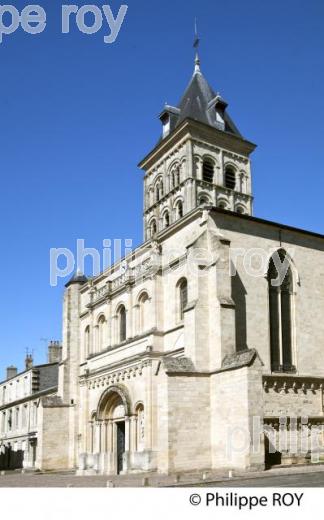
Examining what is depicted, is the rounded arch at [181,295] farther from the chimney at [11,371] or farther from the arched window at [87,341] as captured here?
the chimney at [11,371]

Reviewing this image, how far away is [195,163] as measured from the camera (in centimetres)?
3819

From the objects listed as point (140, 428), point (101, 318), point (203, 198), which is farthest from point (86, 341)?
point (203, 198)

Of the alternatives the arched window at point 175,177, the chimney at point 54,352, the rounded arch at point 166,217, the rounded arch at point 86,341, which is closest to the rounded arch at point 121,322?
the rounded arch at point 86,341

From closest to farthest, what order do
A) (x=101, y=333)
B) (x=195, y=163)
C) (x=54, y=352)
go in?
1. (x=101, y=333)
2. (x=195, y=163)
3. (x=54, y=352)

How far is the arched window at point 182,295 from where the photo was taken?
2598cm

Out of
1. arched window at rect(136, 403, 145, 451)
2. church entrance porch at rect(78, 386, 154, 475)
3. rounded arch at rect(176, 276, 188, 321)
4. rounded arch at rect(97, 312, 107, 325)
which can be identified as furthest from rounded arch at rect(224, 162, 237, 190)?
arched window at rect(136, 403, 145, 451)

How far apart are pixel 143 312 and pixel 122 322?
284cm

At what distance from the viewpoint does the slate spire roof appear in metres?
41.0

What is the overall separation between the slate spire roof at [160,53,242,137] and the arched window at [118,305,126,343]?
48.8 feet

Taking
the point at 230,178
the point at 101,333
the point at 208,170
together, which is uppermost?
the point at 208,170

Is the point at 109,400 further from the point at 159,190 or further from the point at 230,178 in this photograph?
the point at 230,178

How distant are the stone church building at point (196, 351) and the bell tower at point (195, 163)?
5.52 feet

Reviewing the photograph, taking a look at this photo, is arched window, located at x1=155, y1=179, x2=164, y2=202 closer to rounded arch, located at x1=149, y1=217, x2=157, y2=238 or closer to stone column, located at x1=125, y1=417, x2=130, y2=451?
rounded arch, located at x1=149, y1=217, x2=157, y2=238
